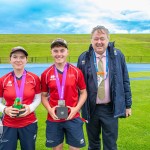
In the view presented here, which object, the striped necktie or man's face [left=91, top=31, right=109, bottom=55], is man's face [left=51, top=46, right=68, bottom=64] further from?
the striped necktie

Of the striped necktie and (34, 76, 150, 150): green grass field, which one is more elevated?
the striped necktie

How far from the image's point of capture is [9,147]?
3994mm

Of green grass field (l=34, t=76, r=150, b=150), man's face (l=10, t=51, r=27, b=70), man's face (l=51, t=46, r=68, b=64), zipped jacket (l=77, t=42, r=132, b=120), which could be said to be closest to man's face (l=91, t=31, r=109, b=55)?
zipped jacket (l=77, t=42, r=132, b=120)

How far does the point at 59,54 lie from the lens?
3936 millimetres

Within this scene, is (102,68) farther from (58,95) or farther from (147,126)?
(147,126)

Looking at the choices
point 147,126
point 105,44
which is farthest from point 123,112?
point 147,126

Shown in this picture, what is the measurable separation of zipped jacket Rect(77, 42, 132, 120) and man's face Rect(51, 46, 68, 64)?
44 centimetres

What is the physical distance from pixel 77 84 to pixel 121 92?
27.5 inches

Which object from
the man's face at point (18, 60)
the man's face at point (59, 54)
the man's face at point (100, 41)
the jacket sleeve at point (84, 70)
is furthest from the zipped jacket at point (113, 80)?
the man's face at point (18, 60)

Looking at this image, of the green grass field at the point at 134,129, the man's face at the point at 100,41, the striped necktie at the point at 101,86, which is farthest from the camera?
the green grass field at the point at 134,129

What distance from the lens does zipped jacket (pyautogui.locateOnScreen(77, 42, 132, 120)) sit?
420cm

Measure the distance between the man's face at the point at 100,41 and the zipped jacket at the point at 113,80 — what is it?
17 centimetres

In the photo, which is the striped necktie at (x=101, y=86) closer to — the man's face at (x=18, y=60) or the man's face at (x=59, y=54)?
the man's face at (x=59, y=54)

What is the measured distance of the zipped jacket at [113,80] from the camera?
420cm
